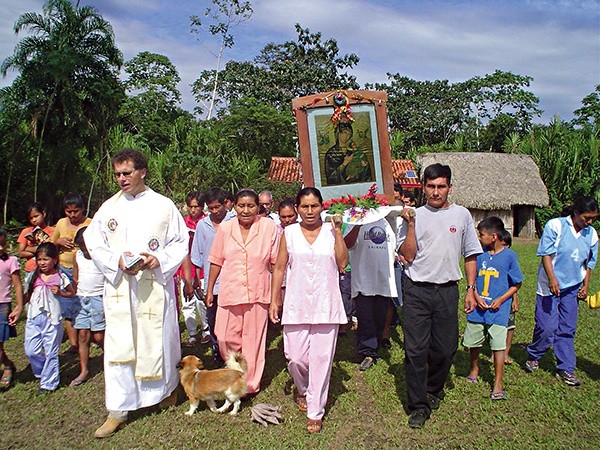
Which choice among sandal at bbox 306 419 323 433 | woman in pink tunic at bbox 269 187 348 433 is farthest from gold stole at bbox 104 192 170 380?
sandal at bbox 306 419 323 433

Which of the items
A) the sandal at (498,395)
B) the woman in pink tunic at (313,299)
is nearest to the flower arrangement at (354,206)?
the woman in pink tunic at (313,299)

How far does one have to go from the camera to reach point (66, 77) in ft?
48.1

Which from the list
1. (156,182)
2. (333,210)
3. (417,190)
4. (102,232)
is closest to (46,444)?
(102,232)

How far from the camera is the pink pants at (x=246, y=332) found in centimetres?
487

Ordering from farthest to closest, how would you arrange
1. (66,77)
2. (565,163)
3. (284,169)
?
(565,163), (284,169), (66,77)

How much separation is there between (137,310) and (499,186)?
22458 mm

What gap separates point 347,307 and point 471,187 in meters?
18.9

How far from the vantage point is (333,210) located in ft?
15.8

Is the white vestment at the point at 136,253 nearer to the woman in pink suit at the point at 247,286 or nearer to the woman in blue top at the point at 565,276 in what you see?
the woman in pink suit at the point at 247,286

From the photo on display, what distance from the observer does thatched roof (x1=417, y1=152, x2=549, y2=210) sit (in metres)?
23.4

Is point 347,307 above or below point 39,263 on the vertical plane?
below

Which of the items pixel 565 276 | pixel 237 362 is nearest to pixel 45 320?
pixel 237 362

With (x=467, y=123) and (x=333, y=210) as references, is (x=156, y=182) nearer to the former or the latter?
(x=333, y=210)

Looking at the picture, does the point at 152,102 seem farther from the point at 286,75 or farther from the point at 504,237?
the point at 504,237
